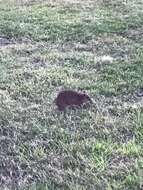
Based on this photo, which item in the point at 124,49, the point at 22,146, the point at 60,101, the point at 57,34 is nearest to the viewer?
the point at 22,146

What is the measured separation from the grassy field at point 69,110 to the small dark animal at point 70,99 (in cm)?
11

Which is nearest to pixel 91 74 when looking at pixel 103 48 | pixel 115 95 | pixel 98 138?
pixel 115 95

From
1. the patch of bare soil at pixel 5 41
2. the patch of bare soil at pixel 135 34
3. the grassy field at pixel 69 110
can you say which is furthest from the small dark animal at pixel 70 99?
the patch of bare soil at pixel 5 41

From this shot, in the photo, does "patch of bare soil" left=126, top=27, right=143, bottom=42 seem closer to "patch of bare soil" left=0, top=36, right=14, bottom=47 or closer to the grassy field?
the grassy field

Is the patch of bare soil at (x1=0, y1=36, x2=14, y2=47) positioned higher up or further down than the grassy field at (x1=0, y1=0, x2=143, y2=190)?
further down

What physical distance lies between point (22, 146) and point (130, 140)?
1.14m

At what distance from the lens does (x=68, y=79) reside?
7.75 m

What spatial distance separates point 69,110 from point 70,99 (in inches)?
10.1

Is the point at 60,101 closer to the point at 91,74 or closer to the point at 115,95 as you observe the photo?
the point at 115,95

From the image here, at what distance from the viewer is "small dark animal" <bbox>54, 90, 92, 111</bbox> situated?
6.48 meters

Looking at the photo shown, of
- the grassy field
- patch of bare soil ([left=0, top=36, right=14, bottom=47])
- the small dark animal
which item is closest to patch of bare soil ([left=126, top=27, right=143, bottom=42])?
the grassy field

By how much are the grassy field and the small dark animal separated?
110 millimetres

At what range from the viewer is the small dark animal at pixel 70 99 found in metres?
6.48

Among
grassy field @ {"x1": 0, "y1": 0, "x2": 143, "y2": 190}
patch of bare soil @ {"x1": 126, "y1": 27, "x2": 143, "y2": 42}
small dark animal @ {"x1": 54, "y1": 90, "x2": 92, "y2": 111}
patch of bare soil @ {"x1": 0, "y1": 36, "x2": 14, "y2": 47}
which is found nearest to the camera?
grassy field @ {"x1": 0, "y1": 0, "x2": 143, "y2": 190}
